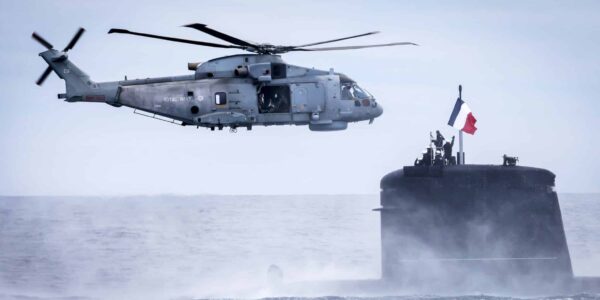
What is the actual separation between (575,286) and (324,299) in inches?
326

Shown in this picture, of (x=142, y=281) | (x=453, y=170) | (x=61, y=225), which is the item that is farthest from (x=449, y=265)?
(x=61, y=225)

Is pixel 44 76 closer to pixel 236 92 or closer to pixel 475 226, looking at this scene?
pixel 236 92

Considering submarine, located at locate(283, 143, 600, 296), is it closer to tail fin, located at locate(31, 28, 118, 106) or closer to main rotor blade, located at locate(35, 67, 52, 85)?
tail fin, located at locate(31, 28, 118, 106)

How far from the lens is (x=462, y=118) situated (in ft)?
92.1

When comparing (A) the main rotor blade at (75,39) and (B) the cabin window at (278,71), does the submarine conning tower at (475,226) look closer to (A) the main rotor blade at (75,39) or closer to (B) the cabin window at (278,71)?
(B) the cabin window at (278,71)

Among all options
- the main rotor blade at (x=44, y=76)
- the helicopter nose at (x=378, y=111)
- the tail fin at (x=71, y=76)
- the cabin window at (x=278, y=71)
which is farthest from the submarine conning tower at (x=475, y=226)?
the main rotor blade at (x=44, y=76)

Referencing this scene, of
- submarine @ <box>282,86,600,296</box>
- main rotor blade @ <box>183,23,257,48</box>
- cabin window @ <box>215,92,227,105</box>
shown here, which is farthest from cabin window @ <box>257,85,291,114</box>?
submarine @ <box>282,86,600,296</box>

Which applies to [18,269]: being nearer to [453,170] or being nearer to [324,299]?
[324,299]

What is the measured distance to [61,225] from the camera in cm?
10906

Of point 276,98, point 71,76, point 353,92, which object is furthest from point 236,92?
point 71,76

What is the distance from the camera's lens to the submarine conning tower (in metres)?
27.6

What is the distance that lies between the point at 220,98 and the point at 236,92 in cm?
47

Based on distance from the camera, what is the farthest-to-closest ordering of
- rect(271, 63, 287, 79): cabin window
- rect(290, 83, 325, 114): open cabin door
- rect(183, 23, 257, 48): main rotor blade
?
1. rect(290, 83, 325, 114): open cabin door
2. rect(271, 63, 287, 79): cabin window
3. rect(183, 23, 257, 48): main rotor blade

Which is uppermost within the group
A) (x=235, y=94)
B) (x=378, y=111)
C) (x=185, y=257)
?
(x=235, y=94)
